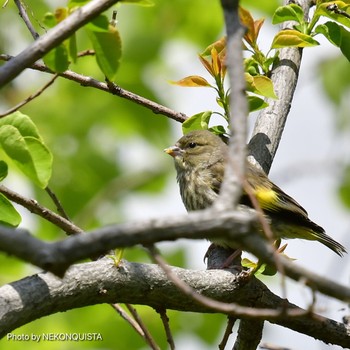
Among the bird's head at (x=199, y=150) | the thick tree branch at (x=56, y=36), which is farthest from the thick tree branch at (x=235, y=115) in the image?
the bird's head at (x=199, y=150)

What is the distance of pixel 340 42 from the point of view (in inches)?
154

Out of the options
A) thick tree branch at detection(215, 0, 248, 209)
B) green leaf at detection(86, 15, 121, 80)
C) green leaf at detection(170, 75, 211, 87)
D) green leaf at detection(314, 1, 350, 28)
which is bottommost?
thick tree branch at detection(215, 0, 248, 209)

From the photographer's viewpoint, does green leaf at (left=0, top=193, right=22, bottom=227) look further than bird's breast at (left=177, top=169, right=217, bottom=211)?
No

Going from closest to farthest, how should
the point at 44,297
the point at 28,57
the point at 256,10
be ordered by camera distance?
the point at 28,57, the point at 44,297, the point at 256,10

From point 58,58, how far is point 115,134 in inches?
195

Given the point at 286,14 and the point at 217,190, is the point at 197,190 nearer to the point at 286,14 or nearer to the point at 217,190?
the point at 217,190

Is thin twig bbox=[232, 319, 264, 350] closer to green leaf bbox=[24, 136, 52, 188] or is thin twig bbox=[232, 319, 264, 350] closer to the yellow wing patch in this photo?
green leaf bbox=[24, 136, 52, 188]

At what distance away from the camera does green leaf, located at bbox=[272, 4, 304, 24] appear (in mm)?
4062

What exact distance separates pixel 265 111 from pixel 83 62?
2.81 m

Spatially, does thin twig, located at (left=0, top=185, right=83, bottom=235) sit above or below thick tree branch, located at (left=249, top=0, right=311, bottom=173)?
below

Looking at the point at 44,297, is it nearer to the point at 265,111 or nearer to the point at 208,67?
the point at 208,67

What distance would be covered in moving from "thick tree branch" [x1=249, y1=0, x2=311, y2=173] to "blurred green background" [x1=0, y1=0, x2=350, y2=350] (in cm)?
199

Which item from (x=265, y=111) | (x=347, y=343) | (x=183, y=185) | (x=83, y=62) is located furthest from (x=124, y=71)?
(x=347, y=343)

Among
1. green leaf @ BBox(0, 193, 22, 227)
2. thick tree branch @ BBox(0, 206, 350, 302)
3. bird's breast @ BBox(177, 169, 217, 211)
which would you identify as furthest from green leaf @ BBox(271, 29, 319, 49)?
thick tree branch @ BBox(0, 206, 350, 302)
